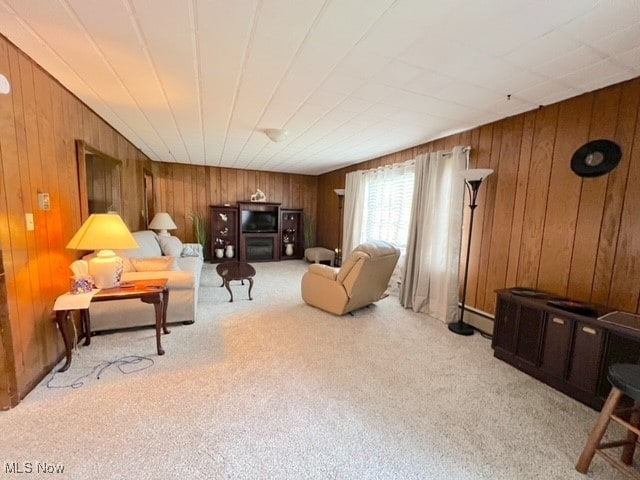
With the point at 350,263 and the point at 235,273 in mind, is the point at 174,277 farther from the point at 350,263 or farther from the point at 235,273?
the point at 350,263

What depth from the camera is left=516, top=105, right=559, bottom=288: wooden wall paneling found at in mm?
2461

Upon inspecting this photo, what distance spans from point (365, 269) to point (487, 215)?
4.67 ft

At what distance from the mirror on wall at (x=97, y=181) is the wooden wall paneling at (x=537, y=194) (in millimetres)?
4088

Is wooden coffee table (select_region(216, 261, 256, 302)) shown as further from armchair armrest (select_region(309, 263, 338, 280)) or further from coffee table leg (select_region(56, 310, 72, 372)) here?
Result: coffee table leg (select_region(56, 310, 72, 372))

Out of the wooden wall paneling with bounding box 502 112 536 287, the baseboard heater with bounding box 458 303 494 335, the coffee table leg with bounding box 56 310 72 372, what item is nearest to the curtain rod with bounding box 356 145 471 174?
the wooden wall paneling with bounding box 502 112 536 287

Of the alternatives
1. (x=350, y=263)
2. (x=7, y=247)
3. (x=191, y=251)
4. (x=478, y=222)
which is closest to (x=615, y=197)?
(x=478, y=222)

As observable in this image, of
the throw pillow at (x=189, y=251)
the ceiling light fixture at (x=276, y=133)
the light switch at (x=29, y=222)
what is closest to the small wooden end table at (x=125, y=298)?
the light switch at (x=29, y=222)

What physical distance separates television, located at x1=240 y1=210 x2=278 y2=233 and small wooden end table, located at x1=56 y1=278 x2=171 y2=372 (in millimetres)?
3764

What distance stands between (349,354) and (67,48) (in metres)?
A: 2.93

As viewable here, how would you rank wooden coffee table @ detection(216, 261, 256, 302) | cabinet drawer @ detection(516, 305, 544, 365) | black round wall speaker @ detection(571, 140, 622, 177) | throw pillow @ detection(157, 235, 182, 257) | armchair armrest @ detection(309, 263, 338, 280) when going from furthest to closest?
throw pillow @ detection(157, 235, 182, 257), wooden coffee table @ detection(216, 261, 256, 302), armchair armrest @ detection(309, 263, 338, 280), cabinet drawer @ detection(516, 305, 544, 365), black round wall speaker @ detection(571, 140, 622, 177)

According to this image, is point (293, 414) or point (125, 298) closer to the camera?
point (293, 414)

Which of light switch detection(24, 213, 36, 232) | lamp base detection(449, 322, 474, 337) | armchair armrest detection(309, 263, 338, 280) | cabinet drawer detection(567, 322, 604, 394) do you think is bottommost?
lamp base detection(449, 322, 474, 337)

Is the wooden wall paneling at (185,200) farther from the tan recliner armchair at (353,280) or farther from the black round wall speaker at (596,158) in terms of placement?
the black round wall speaker at (596,158)

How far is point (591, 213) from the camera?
7.18 feet
